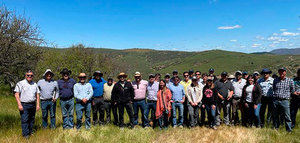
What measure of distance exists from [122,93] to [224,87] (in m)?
4.10

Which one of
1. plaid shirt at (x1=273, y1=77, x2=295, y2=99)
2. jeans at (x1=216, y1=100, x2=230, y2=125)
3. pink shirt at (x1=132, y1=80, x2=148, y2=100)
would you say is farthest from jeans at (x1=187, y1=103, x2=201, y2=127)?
plaid shirt at (x1=273, y1=77, x2=295, y2=99)

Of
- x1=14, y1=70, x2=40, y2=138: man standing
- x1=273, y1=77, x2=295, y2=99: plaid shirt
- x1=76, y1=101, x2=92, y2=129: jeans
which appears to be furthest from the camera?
x1=76, y1=101, x2=92, y2=129: jeans

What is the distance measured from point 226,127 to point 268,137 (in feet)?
5.05

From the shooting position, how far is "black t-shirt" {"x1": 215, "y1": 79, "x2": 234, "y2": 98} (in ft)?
24.4

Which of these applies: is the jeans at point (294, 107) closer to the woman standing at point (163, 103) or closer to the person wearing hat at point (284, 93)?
the person wearing hat at point (284, 93)

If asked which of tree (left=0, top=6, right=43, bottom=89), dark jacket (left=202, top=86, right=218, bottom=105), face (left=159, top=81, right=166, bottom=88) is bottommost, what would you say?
dark jacket (left=202, top=86, right=218, bottom=105)

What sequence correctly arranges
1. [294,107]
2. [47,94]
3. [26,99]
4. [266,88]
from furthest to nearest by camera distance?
[266,88] < [294,107] < [47,94] < [26,99]

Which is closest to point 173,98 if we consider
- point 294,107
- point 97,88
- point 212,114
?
point 212,114

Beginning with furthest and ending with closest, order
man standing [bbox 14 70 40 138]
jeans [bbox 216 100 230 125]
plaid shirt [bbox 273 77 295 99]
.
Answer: jeans [bbox 216 100 230 125]
plaid shirt [bbox 273 77 295 99]
man standing [bbox 14 70 40 138]

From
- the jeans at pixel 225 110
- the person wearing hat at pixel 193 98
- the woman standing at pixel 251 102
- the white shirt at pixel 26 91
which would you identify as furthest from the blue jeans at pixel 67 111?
the woman standing at pixel 251 102

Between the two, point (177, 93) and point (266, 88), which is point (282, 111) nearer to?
point (266, 88)

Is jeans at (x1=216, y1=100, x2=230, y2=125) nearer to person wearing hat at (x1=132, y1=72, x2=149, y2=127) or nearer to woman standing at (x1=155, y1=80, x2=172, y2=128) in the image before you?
woman standing at (x1=155, y1=80, x2=172, y2=128)

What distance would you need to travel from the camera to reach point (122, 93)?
7344 mm

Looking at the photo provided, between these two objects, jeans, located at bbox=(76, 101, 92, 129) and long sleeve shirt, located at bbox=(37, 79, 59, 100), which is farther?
jeans, located at bbox=(76, 101, 92, 129)
